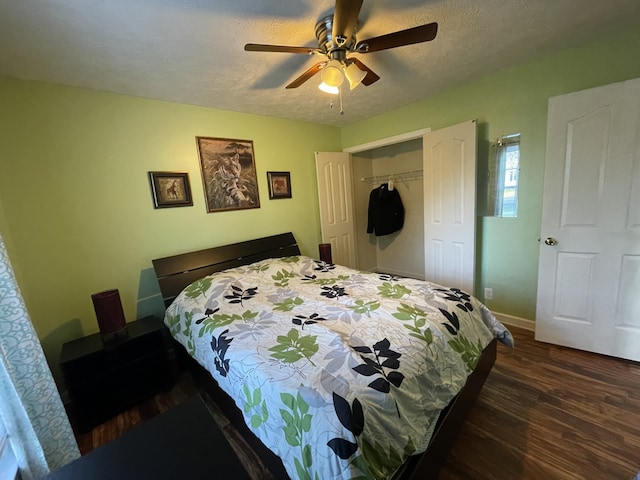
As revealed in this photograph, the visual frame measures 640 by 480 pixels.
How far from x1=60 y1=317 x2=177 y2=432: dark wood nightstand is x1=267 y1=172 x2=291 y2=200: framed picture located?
1.70m

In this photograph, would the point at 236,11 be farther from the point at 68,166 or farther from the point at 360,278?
the point at 360,278

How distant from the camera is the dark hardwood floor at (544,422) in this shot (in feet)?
4.11

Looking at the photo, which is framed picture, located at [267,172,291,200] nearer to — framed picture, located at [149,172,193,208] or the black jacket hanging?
framed picture, located at [149,172,193,208]

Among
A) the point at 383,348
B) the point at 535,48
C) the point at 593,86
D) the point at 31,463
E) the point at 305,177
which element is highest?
the point at 535,48

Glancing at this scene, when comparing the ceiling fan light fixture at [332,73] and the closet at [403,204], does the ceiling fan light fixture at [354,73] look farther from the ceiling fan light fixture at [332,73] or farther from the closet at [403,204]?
the closet at [403,204]

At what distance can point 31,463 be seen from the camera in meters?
0.96

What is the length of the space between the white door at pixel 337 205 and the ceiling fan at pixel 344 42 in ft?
5.39

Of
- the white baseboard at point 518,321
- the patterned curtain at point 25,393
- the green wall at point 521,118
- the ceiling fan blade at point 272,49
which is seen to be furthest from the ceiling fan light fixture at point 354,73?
the white baseboard at point 518,321

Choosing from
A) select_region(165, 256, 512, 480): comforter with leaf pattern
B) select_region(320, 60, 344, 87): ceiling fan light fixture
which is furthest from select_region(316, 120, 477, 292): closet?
select_region(320, 60, 344, 87): ceiling fan light fixture

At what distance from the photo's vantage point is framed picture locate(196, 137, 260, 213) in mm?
2451

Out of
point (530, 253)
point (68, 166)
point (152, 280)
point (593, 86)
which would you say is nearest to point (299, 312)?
point (152, 280)

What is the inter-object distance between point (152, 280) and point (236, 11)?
2.05m

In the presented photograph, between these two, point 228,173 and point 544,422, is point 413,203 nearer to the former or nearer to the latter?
point 228,173

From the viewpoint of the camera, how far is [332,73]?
4.84 feet
